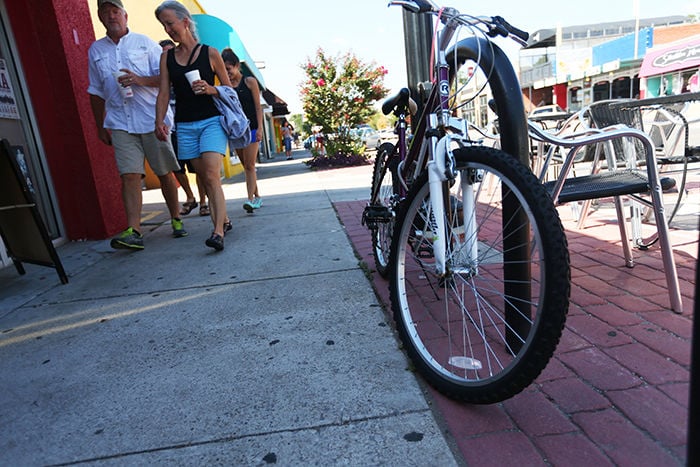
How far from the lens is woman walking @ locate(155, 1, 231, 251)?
3773 millimetres

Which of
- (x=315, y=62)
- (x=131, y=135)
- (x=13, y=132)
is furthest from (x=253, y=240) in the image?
(x=315, y=62)

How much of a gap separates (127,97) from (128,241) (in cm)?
134

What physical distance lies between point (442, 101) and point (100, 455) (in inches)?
73.3

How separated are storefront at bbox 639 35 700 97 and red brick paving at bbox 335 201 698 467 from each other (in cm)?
1621

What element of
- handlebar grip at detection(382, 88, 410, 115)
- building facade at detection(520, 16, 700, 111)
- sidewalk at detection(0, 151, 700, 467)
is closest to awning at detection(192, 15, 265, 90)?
sidewalk at detection(0, 151, 700, 467)

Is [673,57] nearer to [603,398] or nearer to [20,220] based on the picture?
[603,398]

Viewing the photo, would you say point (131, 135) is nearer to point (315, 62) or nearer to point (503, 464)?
point (503, 464)

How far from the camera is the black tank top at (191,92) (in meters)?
3.78

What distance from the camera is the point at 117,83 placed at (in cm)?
407

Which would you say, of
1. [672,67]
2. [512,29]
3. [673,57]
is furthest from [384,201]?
[673,57]

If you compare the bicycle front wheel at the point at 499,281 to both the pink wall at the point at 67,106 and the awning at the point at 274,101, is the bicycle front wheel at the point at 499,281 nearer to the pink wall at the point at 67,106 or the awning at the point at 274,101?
the pink wall at the point at 67,106

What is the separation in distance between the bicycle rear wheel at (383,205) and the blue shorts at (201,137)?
62.1 inches

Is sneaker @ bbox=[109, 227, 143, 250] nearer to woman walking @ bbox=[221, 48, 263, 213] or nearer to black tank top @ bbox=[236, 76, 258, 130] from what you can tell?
woman walking @ bbox=[221, 48, 263, 213]

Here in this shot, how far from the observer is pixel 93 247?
442 cm
